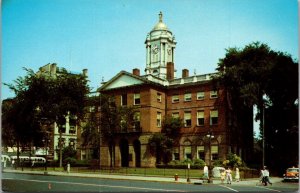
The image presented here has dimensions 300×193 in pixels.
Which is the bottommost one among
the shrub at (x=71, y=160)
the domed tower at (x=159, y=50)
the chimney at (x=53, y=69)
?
the shrub at (x=71, y=160)

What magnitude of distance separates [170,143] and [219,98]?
843 centimetres

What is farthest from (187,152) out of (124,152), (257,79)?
(257,79)

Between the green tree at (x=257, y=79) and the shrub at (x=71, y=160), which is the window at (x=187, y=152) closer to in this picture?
the green tree at (x=257, y=79)

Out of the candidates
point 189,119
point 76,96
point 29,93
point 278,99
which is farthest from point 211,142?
point 29,93

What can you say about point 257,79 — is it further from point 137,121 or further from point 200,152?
point 137,121

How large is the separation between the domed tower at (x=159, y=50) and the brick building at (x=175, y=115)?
13.4 m

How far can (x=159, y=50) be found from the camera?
226ft

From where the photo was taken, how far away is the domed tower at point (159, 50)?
224 feet

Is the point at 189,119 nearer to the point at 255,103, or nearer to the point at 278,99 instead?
the point at 255,103

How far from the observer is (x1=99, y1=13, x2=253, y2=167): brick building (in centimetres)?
4862

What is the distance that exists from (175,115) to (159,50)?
19487mm

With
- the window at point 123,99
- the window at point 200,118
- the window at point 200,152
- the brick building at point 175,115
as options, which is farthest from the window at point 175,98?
the window at point 200,152

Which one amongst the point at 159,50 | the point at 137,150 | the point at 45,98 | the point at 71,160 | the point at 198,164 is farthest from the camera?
the point at 159,50

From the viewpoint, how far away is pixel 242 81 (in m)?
44.1
